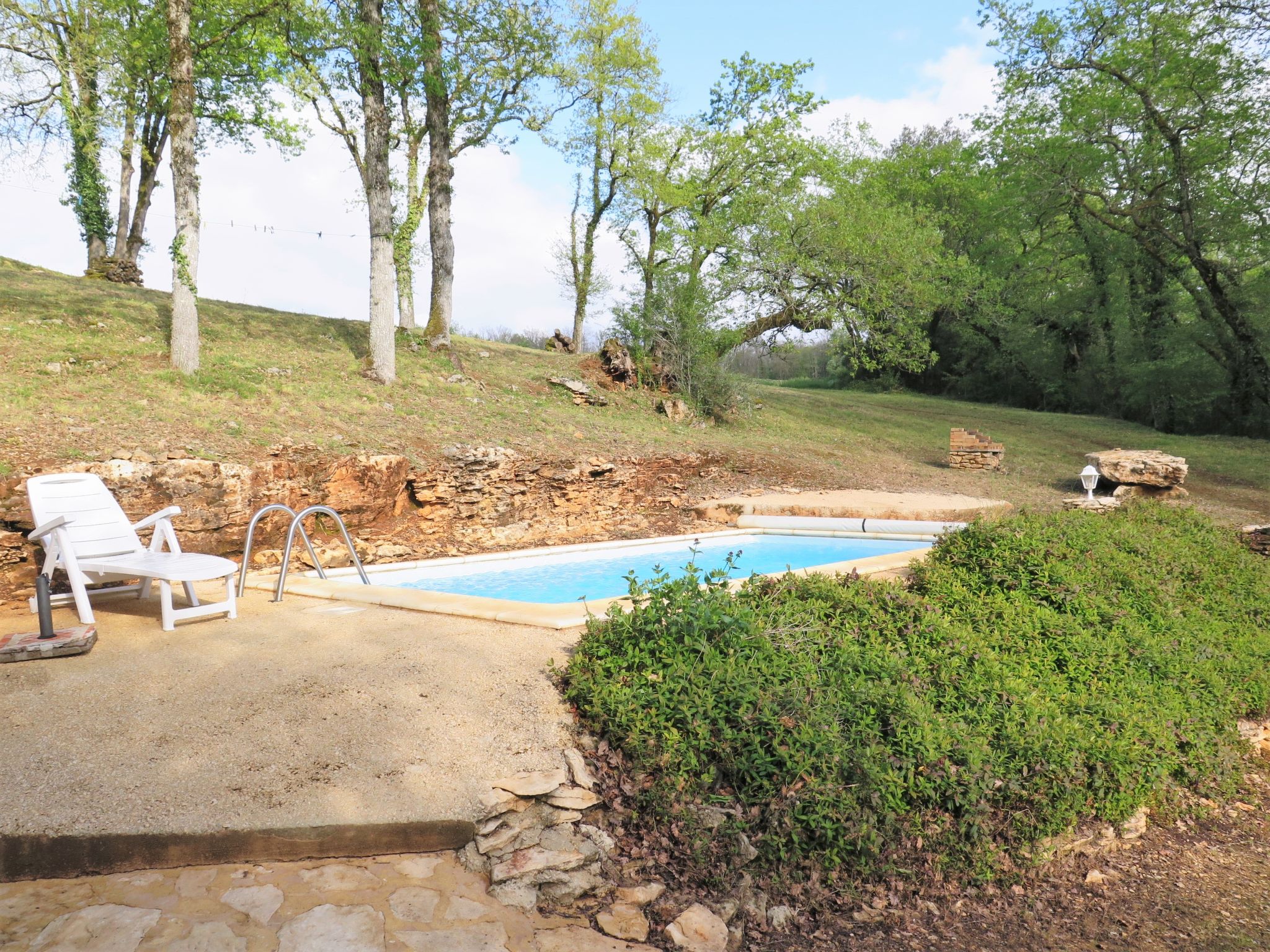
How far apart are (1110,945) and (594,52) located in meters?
20.0

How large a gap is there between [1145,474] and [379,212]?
1204 cm

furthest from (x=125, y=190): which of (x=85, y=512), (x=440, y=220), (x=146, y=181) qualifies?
(x=85, y=512)

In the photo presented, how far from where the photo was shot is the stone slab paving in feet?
7.12

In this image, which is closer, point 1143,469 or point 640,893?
point 640,893

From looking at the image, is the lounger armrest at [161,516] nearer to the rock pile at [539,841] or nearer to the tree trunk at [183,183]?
the rock pile at [539,841]

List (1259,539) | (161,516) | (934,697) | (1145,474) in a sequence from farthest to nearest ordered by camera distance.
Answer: (1145,474), (1259,539), (161,516), (934,697)

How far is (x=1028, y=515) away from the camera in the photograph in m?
5.98

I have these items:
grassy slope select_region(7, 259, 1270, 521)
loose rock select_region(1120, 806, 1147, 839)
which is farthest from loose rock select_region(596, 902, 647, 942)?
grassy slope select_region(7, 259, 1270, 521)

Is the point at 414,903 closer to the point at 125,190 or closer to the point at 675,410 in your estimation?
the point at 675,410

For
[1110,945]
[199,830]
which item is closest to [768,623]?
[1110,945]

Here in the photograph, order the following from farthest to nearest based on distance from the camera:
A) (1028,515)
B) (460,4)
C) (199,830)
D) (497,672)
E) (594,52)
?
(594,52) < (460,4) < (1028,515) < (497,672) < (199,830)

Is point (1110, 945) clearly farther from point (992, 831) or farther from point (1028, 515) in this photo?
point (1028, 515)

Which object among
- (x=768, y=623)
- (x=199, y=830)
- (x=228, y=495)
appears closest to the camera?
(x=199, y=830)

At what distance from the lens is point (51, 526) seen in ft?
14.1
